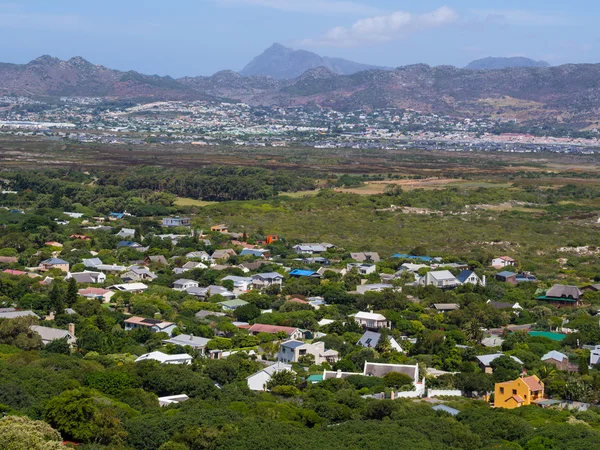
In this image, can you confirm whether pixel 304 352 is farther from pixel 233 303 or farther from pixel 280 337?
pixel 233 303

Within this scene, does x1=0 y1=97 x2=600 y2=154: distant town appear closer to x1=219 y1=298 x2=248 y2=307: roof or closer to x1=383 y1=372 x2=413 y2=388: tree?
x1=219 y1=298 x2=248 y2=307: roof

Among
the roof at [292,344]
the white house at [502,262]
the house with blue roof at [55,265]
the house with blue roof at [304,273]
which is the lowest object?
the white house at [502,262]

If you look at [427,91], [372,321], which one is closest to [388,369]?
[372,321]

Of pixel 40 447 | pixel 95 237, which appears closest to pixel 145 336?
pixel 40 447

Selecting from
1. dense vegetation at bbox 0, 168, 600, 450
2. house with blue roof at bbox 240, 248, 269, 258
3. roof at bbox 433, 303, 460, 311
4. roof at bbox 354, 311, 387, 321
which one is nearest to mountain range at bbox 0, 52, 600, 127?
dense vegetation at bbox 0, 168, 600, 450

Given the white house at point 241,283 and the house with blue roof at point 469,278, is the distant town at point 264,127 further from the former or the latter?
the house with blue roof at point 469,278

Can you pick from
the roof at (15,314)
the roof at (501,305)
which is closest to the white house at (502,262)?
the roof at (501,305)

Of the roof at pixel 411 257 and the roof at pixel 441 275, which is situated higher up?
the roof at pixel 441 275
